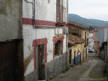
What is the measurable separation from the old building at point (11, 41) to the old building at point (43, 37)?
493 millimetres

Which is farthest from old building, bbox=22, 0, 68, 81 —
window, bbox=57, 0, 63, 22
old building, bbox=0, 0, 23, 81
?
old building, bbox=0, 0, 23, 81

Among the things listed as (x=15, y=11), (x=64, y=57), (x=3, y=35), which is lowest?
(x=64, y=57)

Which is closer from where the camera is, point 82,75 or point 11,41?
point 11,41

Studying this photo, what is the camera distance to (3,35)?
744 cm

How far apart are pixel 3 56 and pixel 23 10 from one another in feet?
7.13

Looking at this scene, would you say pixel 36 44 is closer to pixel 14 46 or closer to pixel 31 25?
pixel 31 25

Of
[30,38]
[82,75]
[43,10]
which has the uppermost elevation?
[43,10]

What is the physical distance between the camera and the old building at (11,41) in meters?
7.50

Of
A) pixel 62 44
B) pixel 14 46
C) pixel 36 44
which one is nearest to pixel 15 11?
pixel 14 46

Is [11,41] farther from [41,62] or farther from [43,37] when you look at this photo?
[41,62]

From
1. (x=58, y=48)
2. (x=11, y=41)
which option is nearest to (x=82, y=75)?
(x=58, y=48)

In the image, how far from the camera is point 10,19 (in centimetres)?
790

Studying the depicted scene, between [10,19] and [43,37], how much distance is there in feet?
13.2

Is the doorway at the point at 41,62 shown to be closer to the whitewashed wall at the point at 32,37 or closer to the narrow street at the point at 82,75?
the whitewashed wall at the point at 32,37
